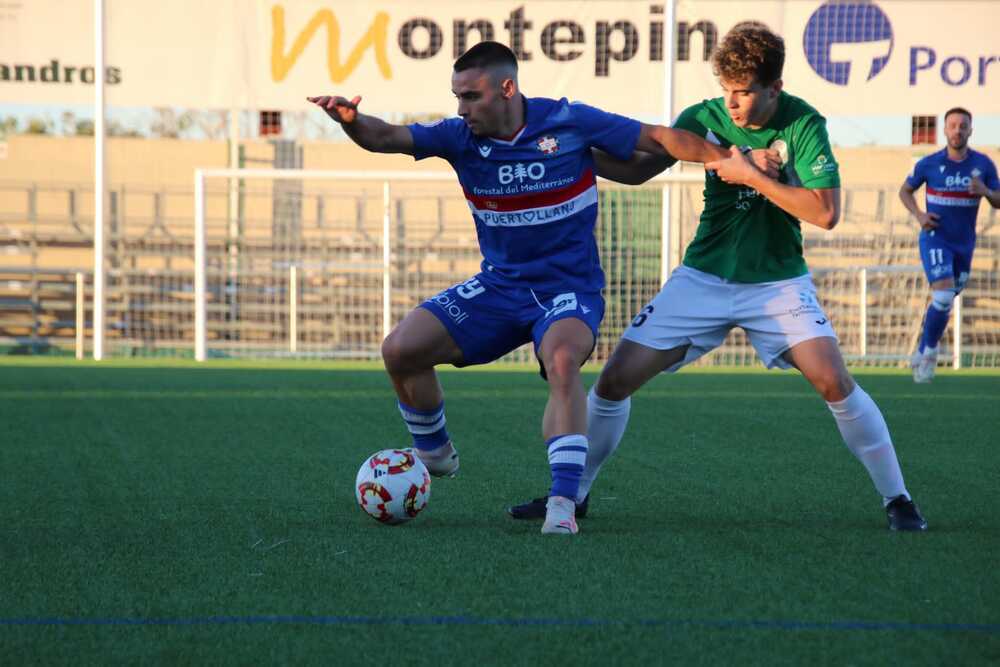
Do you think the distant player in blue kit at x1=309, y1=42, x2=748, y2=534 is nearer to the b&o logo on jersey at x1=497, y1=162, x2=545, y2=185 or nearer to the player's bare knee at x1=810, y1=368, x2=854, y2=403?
the b&o logo on jersey at x1=497, y1=162, x2=545, y2=185

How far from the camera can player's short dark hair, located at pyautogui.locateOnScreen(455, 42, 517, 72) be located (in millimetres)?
5094

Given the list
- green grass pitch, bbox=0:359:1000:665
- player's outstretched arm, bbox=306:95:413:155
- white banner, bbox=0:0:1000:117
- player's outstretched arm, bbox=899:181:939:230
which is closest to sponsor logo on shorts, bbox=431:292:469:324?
player's outstretched arm, bbox=306:95:413:155

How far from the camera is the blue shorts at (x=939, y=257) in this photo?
12.8m

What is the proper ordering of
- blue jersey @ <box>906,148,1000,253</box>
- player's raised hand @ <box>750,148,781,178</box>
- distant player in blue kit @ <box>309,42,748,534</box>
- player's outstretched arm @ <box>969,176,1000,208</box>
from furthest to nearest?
blue jersey @ <box>906,148,1000,253</box> < player's outstretched arm @ <box>969,176,1000,208</box> < distant player in blue kit @ <box>309,42,748,534</box> < player's raised hand @ <box>750,148,781,178</box>

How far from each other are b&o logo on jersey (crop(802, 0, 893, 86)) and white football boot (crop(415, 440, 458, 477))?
41.6 ft

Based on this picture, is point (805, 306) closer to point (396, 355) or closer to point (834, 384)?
point (834, 384)

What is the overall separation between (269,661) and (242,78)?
49.3 feet

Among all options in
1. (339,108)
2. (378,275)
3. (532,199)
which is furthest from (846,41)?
(339,108)

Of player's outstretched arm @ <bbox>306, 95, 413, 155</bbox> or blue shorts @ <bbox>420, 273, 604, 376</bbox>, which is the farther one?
blue shorts @ <bbox>420, 273, 604, 376</bbox>

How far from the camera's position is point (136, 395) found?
11305 mm

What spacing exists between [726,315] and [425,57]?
12684 mm

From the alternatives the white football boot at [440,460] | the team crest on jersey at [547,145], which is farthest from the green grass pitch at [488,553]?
the team crest on jersey at [547,145]

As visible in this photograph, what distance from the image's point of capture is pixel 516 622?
3.37 metres

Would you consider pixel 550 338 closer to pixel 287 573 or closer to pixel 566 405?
pixel 566 405
